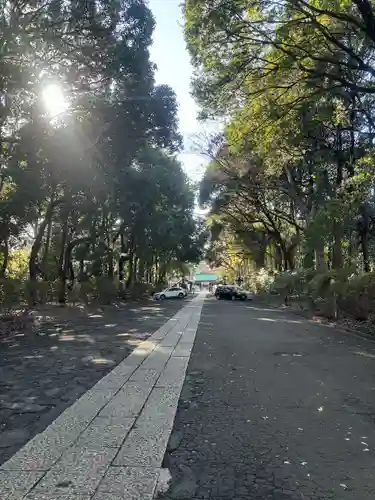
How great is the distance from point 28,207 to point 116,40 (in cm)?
837

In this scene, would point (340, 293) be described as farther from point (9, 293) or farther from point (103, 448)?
point (103, 448)

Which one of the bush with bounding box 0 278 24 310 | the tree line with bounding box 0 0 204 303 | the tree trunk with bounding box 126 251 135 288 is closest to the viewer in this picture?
the tree line with bounding box 0 0 204 303

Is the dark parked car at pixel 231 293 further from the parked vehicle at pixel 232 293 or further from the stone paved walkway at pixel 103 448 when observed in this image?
the stone paved walkway at pixel 103 448

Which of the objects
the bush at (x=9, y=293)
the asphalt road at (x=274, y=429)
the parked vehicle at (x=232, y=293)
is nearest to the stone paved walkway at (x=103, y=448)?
the asphalt road at (x=274, y=429)

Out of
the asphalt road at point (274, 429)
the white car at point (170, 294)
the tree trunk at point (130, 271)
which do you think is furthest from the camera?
the white car at point (170, 294)

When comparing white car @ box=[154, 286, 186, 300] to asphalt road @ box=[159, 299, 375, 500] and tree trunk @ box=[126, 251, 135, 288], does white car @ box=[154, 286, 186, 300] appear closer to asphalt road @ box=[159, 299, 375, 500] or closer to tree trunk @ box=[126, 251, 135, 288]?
tree trunk @ box=[126, 251, 135, 288]

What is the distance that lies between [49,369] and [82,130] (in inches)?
485

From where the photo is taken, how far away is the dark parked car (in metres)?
47.4

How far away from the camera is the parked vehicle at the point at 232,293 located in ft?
155

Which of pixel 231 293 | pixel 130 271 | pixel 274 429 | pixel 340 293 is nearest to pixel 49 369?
pixel 274 429

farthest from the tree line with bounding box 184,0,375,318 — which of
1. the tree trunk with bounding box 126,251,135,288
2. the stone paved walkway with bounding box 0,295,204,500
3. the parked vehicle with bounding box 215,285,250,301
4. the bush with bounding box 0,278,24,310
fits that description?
the parked vehicle with bounding box 215,285,250,301

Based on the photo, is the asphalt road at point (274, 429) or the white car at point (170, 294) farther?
the white car at point (170, 294)

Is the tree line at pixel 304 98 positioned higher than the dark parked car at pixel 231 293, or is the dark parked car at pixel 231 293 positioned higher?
the tree line at pixel 304 98

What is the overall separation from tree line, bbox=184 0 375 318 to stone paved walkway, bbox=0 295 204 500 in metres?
7.53
